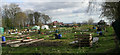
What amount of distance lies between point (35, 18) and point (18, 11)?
1254 cm

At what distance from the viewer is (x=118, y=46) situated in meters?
5.96

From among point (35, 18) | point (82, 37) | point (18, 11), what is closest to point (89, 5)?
point (82, 37)

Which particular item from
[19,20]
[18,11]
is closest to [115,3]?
[19,20]

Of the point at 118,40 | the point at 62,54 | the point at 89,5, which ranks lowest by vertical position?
the point at 62,54

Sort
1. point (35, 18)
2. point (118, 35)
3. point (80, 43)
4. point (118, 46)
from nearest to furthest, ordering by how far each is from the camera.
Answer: point (118, 35) < point (118, 46) < point (80, 43) < point (35, 18)

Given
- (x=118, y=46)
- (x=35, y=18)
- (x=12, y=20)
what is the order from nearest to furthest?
(x=118, y=46) < (x=35, y=18) < (x=12, y=20)

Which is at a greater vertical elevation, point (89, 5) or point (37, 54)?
point (89, 5)

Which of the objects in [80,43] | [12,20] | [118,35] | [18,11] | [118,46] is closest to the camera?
[118,35]

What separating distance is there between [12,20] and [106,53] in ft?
108

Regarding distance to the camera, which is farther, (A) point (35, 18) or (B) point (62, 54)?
(A) point (35, 18)

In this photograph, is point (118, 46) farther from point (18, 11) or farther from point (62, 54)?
point (18, 11)

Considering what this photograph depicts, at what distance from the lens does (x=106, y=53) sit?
5703mm

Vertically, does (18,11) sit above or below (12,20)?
above

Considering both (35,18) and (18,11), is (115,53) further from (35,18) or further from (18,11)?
(18,11)
